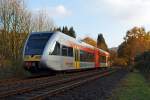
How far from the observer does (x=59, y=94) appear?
14258mm

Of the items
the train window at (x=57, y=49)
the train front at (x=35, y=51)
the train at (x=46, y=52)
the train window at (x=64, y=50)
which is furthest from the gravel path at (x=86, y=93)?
the train window at (x=64, y=50)

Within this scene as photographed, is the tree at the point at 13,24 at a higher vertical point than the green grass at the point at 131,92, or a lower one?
higher

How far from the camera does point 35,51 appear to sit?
24.9 m

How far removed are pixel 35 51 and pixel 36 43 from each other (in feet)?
2.60

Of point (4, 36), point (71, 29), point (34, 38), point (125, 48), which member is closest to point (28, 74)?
point (34, 38)

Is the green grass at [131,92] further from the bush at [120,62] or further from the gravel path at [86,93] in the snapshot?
the bush at [120,62]

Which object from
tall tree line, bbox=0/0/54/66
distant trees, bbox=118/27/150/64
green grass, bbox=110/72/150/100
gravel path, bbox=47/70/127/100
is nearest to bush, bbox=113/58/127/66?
distant trees, bbox=118/27/150/64

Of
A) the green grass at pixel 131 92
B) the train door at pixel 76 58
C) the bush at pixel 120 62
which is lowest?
the green grass at pixel 131 92

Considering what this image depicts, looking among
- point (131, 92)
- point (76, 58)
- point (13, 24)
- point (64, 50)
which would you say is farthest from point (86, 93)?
point (13, 24)

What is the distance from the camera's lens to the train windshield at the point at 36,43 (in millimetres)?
24859

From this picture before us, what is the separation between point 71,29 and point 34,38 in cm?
9040

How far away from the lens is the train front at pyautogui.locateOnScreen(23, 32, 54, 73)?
24547mm

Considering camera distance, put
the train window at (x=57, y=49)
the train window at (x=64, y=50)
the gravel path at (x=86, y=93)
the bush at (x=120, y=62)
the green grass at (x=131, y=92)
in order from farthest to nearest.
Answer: the bush at (x=120, y=62) < the train window at (x=64, y=50) < the train window at (x=57, y=49) < the green grass at (x=131, y=92) < the gravel path at (x=86, y=93)

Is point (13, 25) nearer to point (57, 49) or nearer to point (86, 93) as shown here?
point (57, 49)
